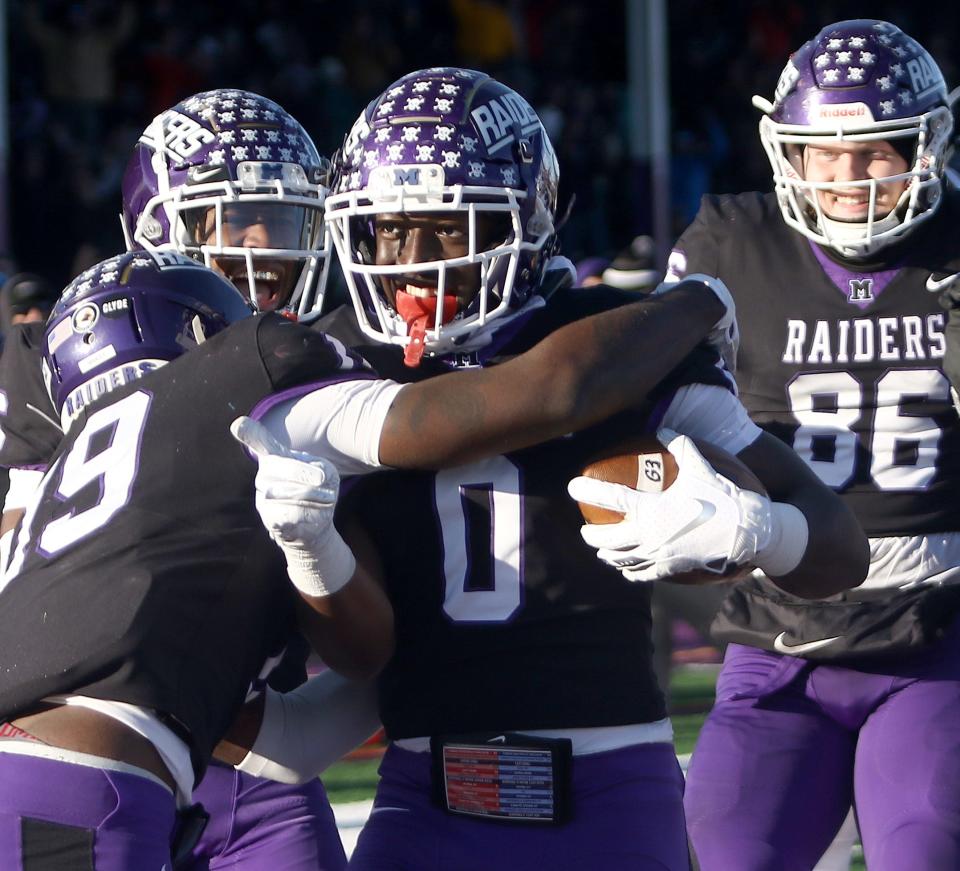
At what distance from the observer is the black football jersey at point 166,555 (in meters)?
2.18

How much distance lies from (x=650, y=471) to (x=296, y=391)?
1.67ft

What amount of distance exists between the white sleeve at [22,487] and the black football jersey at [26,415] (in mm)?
17

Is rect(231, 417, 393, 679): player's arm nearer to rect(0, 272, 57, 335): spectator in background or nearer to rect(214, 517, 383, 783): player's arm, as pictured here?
rect(214, 517, 383, 783): player's arm

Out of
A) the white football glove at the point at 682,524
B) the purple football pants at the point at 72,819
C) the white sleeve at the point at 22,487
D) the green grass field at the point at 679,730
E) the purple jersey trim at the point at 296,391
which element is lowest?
the green grass field at the point at 679,730

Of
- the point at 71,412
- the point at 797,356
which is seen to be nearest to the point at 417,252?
the point at 71,412

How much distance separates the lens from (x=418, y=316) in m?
2.59

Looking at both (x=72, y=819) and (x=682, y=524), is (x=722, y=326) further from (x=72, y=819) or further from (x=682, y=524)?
(x=72, y=819)

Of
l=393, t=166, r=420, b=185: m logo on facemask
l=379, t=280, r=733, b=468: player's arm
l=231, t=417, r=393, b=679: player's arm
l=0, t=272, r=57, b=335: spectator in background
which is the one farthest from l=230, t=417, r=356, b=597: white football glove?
l=0, t=272, r=57, b=335: spectator in background

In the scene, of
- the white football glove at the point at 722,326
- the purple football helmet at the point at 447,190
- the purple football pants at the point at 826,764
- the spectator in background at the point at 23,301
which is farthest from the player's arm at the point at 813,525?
the spectator in background at the point at 23,301

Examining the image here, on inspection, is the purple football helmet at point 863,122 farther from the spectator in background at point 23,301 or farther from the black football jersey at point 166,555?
the spectator in background at point 23,301

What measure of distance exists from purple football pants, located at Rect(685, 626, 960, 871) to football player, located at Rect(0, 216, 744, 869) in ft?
3.13

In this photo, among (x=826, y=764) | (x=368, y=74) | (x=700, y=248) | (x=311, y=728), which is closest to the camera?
(x=311, y=728)

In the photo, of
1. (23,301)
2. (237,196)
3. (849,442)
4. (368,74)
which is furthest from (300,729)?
(368,74)

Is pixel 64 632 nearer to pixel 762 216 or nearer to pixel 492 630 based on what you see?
pixel 492 630
